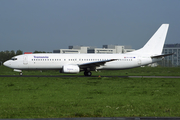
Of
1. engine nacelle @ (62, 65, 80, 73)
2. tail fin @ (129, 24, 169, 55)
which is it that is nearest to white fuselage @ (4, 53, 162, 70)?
tail fin @ (129, 24, 169, 55)

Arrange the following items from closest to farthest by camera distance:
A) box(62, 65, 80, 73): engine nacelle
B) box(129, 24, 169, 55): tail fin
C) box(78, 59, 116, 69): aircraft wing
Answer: box(62, 65, 80, 73): engine nacelle < box(78, 59, 116, 69): aircraft wing < box(129, 24, 169, 55): tail fin

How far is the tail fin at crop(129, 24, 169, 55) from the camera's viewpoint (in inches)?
1553

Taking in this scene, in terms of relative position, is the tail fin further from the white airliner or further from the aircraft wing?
the aircraft wing

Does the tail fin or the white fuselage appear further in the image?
the tail fin

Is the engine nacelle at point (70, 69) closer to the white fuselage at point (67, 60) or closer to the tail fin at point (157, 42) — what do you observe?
the white fuselage at point (67, 60)

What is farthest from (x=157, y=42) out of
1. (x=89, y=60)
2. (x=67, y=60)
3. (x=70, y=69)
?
(x=70, y=69)

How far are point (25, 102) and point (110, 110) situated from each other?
15.2 feet

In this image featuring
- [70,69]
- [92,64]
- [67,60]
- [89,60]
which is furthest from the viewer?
[89,60]

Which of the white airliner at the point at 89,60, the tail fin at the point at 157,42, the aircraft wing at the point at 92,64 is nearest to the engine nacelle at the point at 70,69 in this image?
the white airliner at the point at 89,60

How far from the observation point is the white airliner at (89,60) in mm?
35781

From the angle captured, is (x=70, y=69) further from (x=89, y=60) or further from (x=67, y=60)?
(x=89, y=60)

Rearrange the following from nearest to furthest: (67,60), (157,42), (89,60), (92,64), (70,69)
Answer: (70,69)
(92,64)
(67,60)
(89,60)
(157,42)

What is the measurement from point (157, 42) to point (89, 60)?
427 inches

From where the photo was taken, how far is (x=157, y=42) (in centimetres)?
3962
